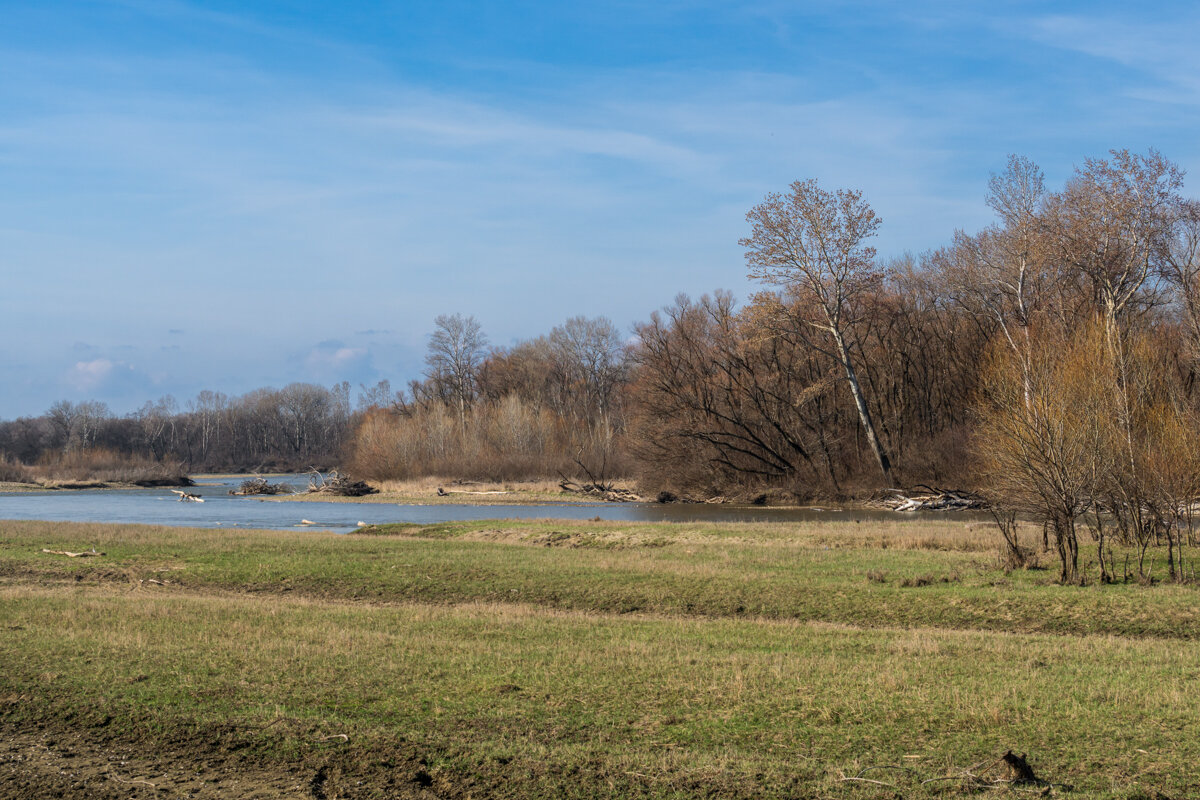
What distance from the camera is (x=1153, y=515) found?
62.6 ft

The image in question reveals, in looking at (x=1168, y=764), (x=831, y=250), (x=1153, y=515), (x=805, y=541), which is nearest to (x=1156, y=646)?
(x=1168, y=764)

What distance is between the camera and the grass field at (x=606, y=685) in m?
7.11

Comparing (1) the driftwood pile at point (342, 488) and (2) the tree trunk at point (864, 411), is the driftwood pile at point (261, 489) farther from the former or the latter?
(2) the tree trunk at point (864, 411)

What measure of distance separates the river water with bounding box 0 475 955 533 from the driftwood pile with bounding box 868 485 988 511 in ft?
6.43

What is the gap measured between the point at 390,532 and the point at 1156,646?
26.0m

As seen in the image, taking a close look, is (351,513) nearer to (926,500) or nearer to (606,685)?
(926,500)

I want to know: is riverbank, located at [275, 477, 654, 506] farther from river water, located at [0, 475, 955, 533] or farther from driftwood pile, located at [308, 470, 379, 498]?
river water, located at [0, 475, 955, 533]

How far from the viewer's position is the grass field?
711cm

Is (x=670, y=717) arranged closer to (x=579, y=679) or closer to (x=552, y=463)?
(x=579, y=679)

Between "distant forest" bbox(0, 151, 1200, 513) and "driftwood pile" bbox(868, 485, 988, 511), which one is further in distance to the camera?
"driftwood pile" bbox(868, 485, 988, 511)

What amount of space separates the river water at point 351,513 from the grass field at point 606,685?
72.6ft

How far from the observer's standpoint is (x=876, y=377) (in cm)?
5744

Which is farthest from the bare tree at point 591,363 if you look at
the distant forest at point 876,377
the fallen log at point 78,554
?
the fallen log at point 78,554

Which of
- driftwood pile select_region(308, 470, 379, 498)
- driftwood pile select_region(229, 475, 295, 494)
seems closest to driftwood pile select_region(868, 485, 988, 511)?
driftwood pile select_region(308, 470, 379, 498)
